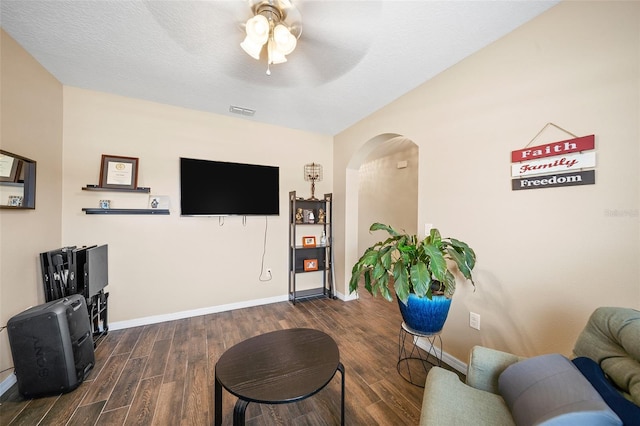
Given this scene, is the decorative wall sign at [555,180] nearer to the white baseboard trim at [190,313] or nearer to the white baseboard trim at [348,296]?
the white baseboard trim at [348,296]

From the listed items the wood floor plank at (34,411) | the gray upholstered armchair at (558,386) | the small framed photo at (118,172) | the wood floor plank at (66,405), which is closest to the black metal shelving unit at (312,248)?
the small framed photo at (118,172)

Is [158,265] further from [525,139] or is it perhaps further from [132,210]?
[525,139]

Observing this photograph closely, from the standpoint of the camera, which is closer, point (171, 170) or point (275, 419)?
point (275, 419)

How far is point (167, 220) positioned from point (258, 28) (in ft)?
7.74

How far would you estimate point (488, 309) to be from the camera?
174 centimetres

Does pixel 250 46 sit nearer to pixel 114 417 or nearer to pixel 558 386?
pixel 558 386

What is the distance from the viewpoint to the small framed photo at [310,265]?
3426 millimetres

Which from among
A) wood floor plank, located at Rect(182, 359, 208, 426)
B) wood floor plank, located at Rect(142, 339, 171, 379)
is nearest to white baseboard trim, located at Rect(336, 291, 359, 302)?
wood floor plank, located at Rect(182, 359, 208, 426)

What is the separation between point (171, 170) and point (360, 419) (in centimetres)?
303

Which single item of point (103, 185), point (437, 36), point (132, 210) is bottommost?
point (132, 210)

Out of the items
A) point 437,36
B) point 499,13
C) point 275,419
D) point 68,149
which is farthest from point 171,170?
point 499,13

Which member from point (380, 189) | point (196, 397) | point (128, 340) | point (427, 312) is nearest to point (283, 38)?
point (427, 312)

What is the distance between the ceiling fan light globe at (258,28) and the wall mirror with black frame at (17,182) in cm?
196

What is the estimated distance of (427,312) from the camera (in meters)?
1.62
